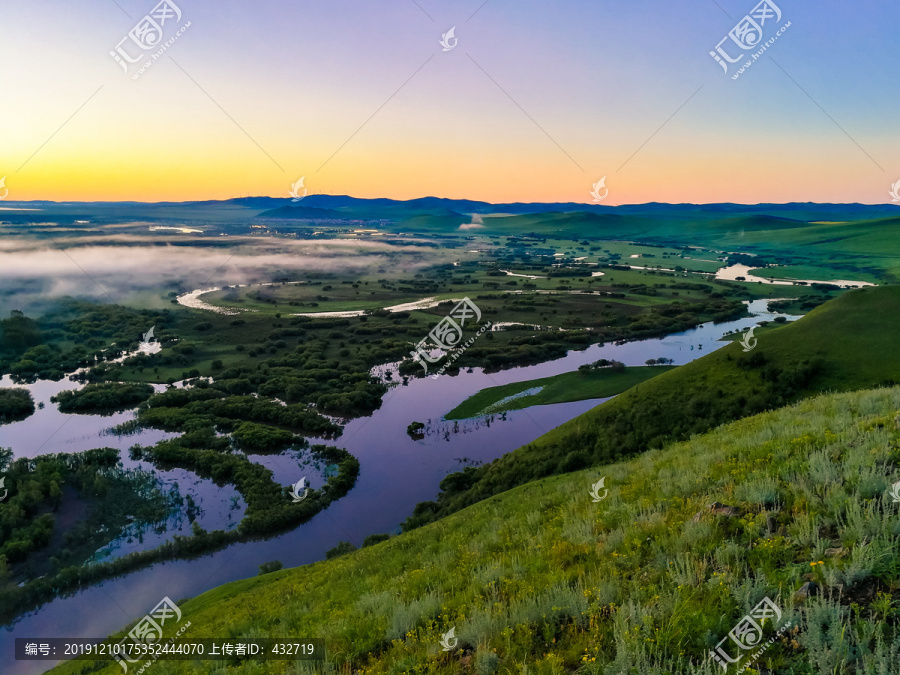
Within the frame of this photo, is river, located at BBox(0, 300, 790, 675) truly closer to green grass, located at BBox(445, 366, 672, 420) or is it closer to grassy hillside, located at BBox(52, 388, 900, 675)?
green grass, located at BBox(445, 366, 672, 420)

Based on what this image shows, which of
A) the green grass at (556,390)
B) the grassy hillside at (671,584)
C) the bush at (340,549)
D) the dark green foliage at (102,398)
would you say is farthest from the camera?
the dark green foliage at (102,398)

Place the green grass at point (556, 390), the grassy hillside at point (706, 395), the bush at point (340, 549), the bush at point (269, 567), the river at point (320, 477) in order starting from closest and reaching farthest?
the river at point (320, 477) → the bush at point (269, 567) → the bush at point (340, 549) → the grassy hillside at point (706, 395) → the green grass at point (556, 390)

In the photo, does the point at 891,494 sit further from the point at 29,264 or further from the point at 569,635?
the point at 29,264

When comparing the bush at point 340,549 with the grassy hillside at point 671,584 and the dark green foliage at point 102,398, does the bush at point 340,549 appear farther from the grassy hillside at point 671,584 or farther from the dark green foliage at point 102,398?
the dark green foliage at point 102,398

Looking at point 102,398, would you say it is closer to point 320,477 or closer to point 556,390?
point 320,477

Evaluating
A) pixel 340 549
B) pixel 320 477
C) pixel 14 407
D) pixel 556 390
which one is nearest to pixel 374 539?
pixel 340 549

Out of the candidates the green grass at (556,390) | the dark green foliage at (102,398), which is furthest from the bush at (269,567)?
the dark green foliage at (102,398)
